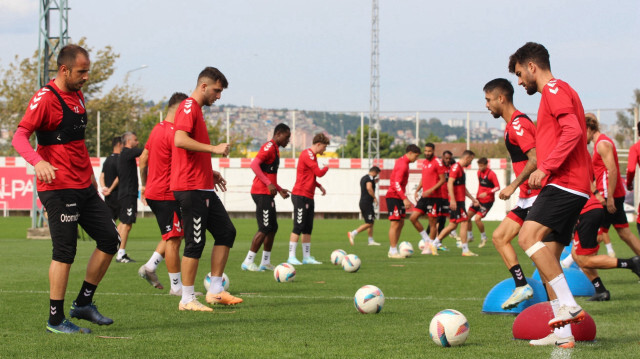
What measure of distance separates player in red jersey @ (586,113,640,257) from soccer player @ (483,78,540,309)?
1.44 metres

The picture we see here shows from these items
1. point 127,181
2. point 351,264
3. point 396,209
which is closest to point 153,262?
point 351,264

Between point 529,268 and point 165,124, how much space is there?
7300 mm

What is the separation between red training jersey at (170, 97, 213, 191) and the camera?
7.95 meters

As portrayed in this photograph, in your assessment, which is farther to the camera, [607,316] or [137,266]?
[137,266]

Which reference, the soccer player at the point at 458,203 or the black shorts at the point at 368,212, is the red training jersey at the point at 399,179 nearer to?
the soccer player at the point at 458,203

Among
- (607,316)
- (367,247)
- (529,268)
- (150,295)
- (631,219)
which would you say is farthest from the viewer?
(631,219)

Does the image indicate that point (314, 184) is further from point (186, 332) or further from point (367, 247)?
point (186, 332)

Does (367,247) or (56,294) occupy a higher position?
(56,294)

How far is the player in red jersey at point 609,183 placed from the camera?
31.4ft

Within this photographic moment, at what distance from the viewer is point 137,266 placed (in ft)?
43.4

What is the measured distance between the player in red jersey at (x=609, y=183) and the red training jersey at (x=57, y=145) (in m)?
5.83

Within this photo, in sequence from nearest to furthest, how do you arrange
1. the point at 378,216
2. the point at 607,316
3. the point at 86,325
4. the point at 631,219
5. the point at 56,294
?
the point at 56,294 < the point at 86,325 < the point at 607,316 < the point at 631,219 < the point at 378,216

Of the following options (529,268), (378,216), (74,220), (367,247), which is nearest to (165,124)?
(74,220)

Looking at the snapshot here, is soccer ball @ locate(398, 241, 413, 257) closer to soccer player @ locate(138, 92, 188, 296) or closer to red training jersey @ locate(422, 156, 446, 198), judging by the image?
red training jersey @ locate(422, 156, 446, 198)
